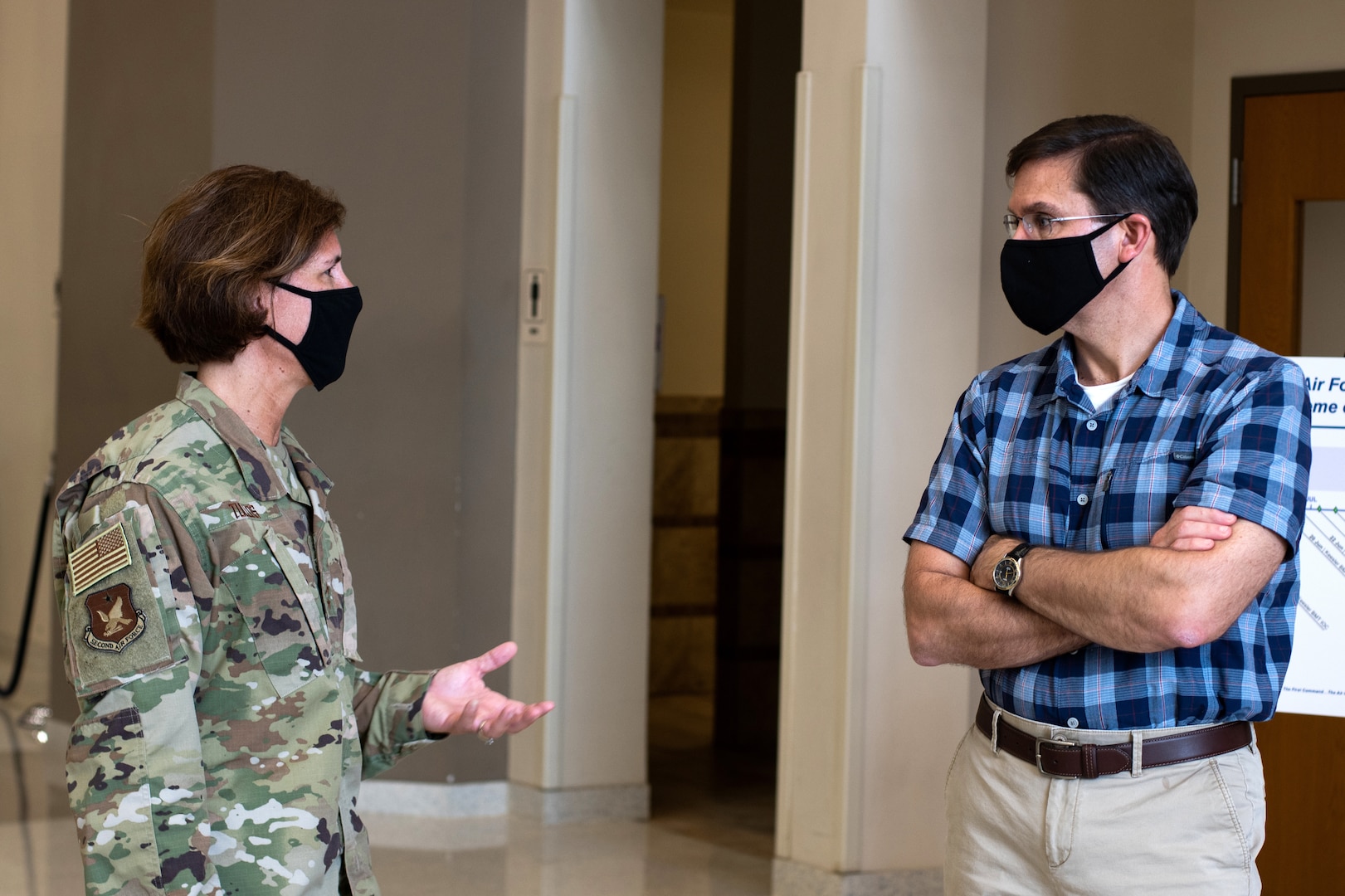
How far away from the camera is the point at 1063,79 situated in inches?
164

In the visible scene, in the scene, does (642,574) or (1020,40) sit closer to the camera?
(1020,40)

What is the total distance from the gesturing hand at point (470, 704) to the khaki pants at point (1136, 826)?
706 millimetres

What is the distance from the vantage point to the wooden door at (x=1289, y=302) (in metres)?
3.75

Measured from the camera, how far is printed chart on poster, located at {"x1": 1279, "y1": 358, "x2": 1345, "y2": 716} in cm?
248

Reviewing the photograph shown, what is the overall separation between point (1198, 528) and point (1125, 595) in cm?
13

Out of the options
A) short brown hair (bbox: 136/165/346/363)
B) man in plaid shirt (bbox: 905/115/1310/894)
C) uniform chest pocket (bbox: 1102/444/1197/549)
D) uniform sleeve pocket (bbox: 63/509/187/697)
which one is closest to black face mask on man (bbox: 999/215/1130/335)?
man in plaid shirt (bbox: 905/115/1310/894)

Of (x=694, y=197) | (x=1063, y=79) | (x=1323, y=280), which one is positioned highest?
(x=694, y=197)

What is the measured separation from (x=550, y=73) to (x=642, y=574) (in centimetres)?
180

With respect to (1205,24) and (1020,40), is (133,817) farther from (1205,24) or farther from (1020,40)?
(1205,24)

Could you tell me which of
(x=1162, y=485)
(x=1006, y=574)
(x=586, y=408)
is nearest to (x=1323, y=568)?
(x=1162, y=485)

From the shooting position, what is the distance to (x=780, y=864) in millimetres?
3980

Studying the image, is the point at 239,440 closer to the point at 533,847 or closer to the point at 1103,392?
the point at 1103,392

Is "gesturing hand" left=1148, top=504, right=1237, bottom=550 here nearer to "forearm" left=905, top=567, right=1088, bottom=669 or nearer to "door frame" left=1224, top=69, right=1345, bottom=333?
"forearm" left=905, top=567, right=1088, bottom=669

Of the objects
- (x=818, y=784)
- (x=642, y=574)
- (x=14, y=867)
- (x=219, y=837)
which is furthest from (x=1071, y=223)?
(x=14, y=867)
